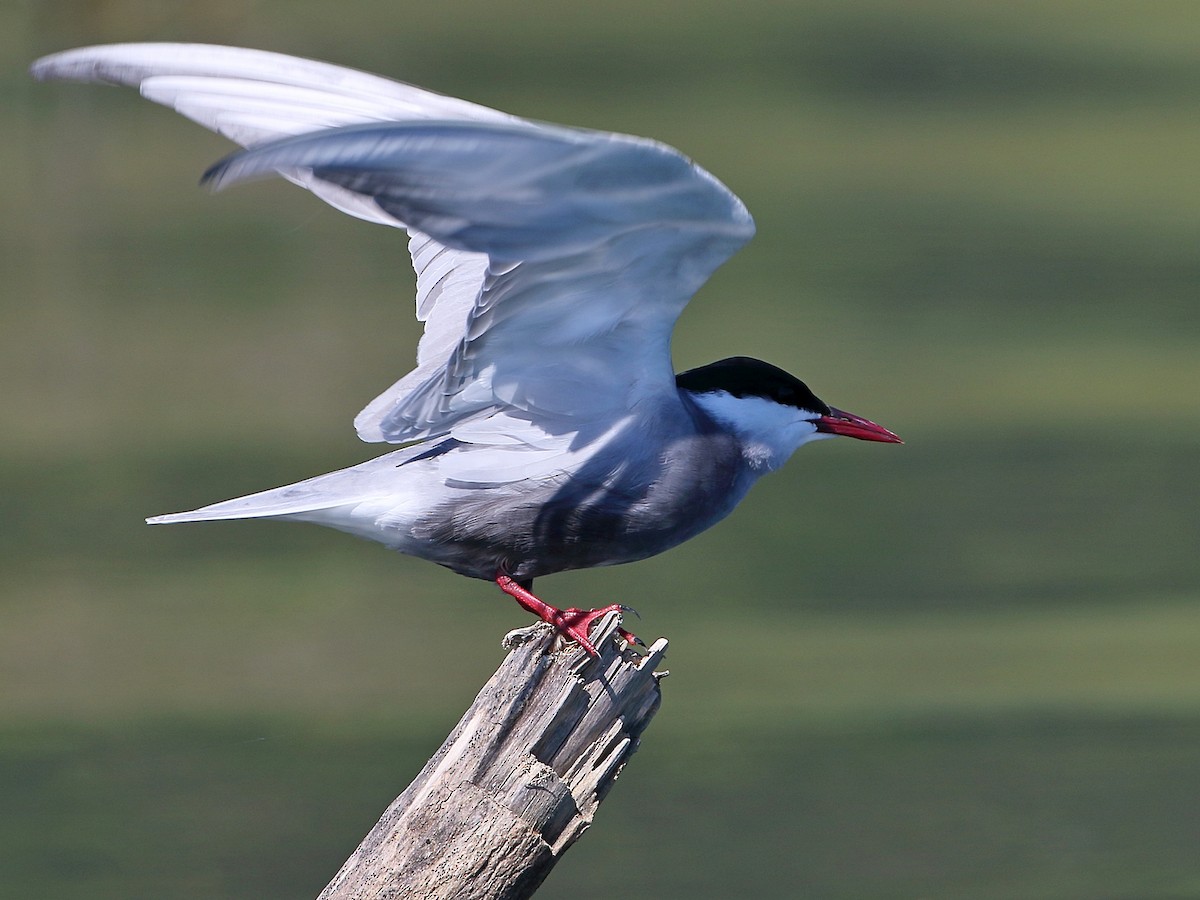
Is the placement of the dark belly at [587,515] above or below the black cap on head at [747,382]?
below

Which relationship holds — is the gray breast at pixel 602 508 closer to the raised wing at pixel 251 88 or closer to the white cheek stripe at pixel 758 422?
the white cheek stripe at pixel 758 422

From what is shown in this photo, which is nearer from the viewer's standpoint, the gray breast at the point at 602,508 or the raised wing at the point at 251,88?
the raised wing at the point at 251,88

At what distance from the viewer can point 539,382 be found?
197cm

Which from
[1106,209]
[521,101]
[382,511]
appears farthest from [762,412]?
[1106,209]

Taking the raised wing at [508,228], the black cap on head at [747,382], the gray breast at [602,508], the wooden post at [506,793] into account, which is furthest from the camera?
the black cap on head at [747,382]

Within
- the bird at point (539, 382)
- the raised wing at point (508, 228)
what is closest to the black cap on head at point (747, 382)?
the bird at point (539, 382)

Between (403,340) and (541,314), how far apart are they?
3.76 m

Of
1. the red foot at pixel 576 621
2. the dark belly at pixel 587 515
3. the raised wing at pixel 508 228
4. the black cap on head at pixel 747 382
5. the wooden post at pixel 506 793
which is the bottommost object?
the wooden post at pixel 506 793

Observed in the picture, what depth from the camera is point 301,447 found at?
5.16m

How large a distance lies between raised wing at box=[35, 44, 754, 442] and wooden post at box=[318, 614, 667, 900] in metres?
0.32

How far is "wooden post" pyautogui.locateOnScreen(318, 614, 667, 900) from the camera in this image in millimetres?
1738

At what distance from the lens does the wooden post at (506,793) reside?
174cm

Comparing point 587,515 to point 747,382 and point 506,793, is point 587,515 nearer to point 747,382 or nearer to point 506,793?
point 747,382

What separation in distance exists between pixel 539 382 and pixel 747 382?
0.26m
